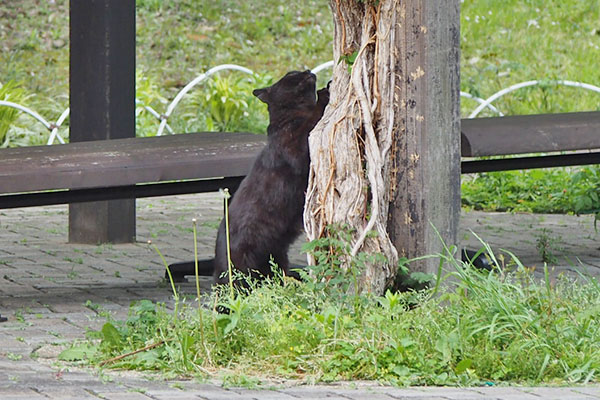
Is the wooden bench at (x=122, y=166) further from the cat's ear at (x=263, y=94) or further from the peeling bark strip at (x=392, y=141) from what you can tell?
the peeling bark strip at (x=392, y=141)

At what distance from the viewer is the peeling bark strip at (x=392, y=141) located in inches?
171

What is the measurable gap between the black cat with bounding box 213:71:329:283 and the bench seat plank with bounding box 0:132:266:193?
1.34 ft

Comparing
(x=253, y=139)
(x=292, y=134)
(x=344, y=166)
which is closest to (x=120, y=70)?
(x=253, y=139)

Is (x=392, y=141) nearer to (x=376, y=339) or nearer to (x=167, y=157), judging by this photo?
(x=376, y=339)

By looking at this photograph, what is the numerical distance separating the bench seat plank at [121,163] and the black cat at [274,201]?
409 millimetres

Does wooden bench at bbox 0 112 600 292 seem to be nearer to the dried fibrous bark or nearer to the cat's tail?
the cat's tail

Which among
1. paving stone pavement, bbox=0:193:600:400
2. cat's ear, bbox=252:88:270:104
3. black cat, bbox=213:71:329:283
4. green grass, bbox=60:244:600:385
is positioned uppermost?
cat's ear, bbox=252:88:270:104

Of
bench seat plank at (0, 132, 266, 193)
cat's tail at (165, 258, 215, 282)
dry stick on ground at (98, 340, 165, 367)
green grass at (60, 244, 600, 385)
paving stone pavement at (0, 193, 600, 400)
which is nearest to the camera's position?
paving stone pavement at (0, 193, 600, 400)

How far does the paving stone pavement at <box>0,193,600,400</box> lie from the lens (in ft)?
11.4

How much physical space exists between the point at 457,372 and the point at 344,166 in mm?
1034

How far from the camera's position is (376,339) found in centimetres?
383

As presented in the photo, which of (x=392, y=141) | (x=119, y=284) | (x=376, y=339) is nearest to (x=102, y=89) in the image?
(x=119, y=284)

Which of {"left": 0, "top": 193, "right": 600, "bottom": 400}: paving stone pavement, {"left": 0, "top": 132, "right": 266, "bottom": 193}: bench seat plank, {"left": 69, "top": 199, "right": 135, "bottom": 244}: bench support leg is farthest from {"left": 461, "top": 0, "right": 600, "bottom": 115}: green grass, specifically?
{"left": 0, "top": 132, "right": 266, "bottom": 193}: bench seat plank

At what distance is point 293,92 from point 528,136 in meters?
1.42
